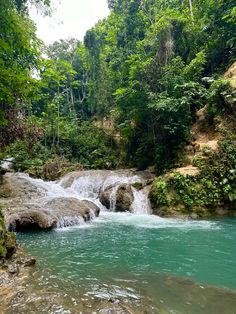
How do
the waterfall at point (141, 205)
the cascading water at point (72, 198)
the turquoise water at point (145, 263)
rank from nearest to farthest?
1. the turquoise water at point (145, 263)
2. the cascading water at point (72, 198)
3. the waterfall at point (141, 205)

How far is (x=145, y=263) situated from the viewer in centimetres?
568

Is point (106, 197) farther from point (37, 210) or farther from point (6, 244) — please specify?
point (6, 244)

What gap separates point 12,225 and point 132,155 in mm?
10781

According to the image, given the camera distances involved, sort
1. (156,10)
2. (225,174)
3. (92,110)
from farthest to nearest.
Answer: (92,110) → (156,10) → (225,174)

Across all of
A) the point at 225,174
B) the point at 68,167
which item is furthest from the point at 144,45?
the point at 225,174

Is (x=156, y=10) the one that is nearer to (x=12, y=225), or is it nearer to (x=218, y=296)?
(x=12, y=225)

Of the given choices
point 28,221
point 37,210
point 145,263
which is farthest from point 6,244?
point 37,210

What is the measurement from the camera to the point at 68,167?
700 inches

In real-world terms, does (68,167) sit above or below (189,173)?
above

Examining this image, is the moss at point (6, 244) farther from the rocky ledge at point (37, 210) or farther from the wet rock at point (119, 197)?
the wet rock at point (119, 197)

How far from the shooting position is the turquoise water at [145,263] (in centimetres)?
394

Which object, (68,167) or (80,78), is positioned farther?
(80,78)

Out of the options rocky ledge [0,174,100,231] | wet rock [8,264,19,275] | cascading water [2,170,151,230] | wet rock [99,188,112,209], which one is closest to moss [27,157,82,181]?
cascading water [2,170,151,230]

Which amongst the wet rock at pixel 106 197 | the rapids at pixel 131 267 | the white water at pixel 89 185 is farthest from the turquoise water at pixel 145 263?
the white water at pixel 89 185
